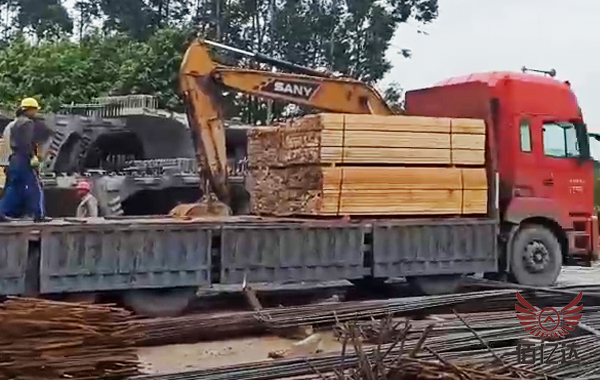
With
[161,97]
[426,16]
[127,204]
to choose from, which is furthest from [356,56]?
[127,204]

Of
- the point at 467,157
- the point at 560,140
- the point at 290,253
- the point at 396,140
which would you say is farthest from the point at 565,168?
the point at 290,253

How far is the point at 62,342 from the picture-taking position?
569 centimetres

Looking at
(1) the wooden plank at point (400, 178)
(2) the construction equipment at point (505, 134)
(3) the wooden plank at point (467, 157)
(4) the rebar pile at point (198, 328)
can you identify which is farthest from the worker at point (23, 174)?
(3) the wooden plank at point (467, 157)

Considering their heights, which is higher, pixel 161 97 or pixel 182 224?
pixel 161 97

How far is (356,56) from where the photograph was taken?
35844 mm

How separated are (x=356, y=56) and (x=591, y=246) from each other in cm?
2405

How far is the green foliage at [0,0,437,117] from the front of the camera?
30438mm

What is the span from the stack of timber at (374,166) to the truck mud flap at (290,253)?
31 centimetres

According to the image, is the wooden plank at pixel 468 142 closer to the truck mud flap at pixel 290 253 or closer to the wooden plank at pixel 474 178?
the wooden plank at pixel 474 178

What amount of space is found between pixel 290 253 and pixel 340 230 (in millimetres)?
683

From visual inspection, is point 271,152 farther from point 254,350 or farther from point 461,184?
point 254,350

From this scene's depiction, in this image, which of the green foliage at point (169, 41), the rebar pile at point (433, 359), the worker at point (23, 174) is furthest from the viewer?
the green foliage at point (169, 41)

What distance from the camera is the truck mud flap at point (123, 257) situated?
9.15m

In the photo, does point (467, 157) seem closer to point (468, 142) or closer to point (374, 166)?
point (468, 142)
